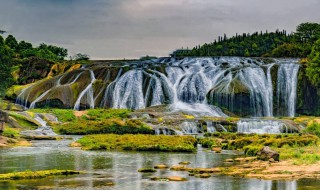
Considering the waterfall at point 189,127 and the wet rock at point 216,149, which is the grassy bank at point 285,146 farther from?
the waterfall at point 189,127

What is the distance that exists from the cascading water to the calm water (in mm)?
33035

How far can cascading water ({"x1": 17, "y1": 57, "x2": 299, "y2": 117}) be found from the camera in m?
78.6

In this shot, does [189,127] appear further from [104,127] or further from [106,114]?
[106,114]

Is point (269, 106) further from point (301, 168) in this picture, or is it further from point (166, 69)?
point (301, 168)

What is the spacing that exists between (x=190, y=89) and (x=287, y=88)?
13038mm

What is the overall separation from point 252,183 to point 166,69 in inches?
2371

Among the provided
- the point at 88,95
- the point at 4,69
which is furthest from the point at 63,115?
the point at 88,95

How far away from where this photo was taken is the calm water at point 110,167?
1015 inches

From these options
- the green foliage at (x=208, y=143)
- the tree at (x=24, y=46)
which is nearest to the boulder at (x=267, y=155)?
the green foliage at (x=208, y=143)

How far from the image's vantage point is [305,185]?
25375 millimetres

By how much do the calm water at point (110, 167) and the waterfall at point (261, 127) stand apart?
16143mm

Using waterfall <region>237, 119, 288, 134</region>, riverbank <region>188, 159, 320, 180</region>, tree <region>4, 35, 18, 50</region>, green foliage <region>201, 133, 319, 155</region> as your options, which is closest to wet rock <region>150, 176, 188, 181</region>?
riverbank <region>188, 159, 320, 180</region>

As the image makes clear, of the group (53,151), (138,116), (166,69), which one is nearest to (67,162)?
(53,151)

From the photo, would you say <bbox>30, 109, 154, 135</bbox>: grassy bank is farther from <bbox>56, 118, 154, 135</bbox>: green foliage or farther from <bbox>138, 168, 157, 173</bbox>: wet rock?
<bbox>138, 168, 157, 173</bbox>: wet rock
